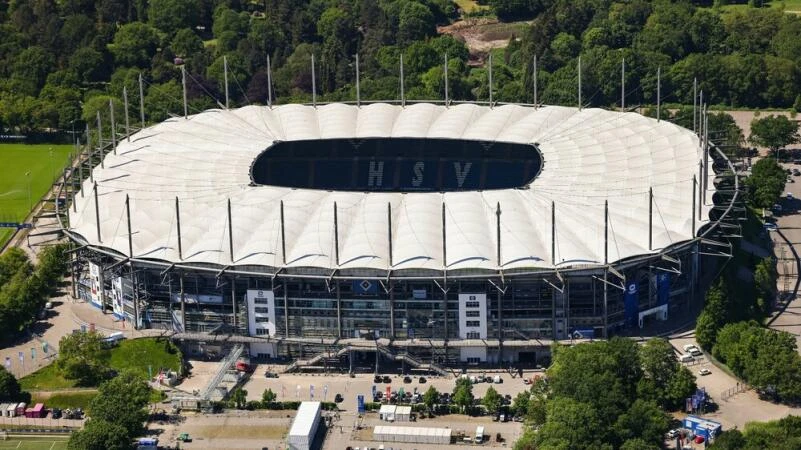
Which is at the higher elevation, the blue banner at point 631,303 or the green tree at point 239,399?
the blue banner at point 631,303

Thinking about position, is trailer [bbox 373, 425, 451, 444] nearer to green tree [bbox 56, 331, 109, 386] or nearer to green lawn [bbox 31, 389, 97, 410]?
green lawn [bbox 31, 389, 97, 410]

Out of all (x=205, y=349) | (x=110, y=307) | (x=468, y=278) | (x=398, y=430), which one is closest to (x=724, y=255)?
(x=468, y=278)

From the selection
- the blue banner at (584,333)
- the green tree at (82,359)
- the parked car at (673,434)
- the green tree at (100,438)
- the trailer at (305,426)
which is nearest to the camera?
the green tree at (100,438)

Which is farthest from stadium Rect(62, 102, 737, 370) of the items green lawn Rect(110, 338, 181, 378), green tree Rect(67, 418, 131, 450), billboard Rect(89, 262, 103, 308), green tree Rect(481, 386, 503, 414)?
green tree Rect(67, 418, 131, 450)

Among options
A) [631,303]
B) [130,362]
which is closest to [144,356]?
[130,362]

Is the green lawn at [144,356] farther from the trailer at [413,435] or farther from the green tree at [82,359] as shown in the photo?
the trailer at [413,435]

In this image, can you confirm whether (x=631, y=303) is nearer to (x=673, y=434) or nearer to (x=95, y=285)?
(x=673, y=434)

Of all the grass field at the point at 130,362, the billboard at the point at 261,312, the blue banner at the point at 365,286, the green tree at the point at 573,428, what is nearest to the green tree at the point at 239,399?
the grass field at the point at 130,362
